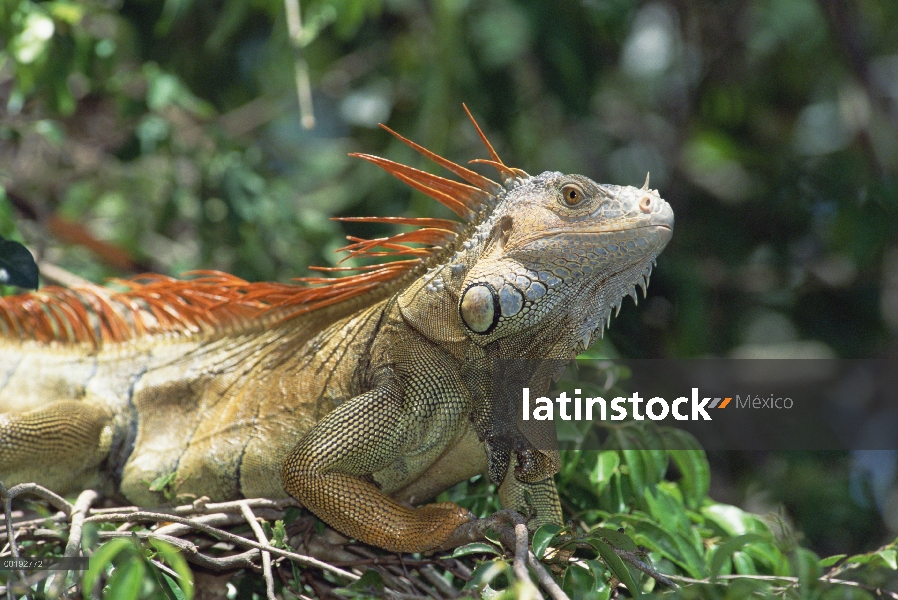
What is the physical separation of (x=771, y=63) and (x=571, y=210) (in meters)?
6.09

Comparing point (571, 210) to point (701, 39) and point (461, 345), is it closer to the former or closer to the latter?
point (461, 345)

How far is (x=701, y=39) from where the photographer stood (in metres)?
8.29

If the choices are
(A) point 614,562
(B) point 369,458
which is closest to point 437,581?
(B) point 369,458

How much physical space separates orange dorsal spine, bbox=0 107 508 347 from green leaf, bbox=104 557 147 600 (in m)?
1.58

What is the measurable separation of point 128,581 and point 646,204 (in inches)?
78.4

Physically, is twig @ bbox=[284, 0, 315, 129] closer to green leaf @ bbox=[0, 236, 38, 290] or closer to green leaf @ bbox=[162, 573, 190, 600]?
green leaf @ bbox=[0, 236, 38, 290]

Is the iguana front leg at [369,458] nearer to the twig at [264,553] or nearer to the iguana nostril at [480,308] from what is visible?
the twig at [264,553]

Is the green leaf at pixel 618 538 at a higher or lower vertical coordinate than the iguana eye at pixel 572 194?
lower

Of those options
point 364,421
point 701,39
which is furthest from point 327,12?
point 701,39

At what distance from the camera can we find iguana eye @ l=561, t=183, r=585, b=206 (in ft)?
10.6

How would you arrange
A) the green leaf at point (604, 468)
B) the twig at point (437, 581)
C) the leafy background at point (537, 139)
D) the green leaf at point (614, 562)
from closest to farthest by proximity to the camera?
the green leaf at point (614, 562) → the twig at point (437, 581) → the green leaf at point (604, 468) → the leafy background at point (537, 139)

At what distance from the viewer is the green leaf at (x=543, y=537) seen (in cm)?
284

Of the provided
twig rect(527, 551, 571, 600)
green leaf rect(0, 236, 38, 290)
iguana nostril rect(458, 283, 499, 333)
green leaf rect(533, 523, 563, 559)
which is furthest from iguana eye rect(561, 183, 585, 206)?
green leaf rect(0, 236, 38, 290)

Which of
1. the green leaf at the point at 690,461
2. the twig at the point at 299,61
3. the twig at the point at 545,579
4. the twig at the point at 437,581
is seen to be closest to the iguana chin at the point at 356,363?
the twig at the point at 437,581
